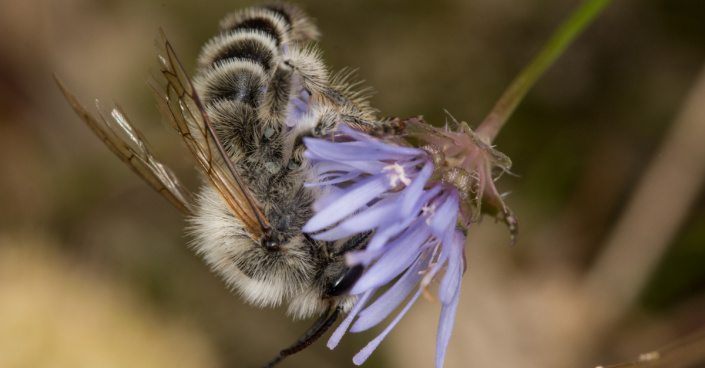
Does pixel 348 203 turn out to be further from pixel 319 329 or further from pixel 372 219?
pixel 319 329

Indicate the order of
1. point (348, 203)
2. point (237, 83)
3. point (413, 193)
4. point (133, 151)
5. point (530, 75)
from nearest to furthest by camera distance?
1. point (413, 193)
2. point (348, 203)
3. point (237, 83)
4. point (133, 151)
5. point (530, 75)

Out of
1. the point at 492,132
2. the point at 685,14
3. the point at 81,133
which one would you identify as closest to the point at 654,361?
the point at 492,132

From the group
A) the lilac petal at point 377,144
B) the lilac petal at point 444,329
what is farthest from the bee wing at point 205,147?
the lilac petal at point 444,329

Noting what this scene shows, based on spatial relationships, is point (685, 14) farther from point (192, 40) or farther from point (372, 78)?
point (192, 40)

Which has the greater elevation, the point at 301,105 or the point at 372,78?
the point at 372,78

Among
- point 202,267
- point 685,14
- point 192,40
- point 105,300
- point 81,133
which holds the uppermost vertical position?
point 685,14

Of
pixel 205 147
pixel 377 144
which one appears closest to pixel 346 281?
pixel 377 144

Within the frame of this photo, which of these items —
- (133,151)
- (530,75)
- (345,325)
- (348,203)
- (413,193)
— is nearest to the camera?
(413,193)

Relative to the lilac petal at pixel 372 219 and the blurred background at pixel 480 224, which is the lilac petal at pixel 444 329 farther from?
the blurred background at pixel 480 224
